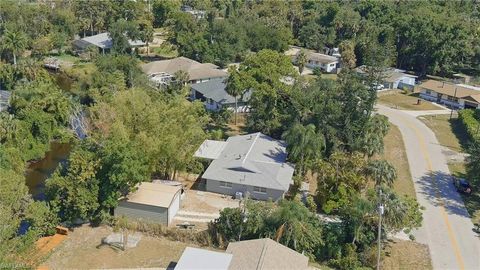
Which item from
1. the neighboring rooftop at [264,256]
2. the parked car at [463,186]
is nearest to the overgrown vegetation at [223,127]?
the parked car at [463,186]

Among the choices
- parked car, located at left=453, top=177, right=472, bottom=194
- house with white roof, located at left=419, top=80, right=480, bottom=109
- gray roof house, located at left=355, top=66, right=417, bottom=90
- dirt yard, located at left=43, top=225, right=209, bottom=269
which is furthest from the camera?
gray roof house, located at left=355, top=66, right=417, bottom=90

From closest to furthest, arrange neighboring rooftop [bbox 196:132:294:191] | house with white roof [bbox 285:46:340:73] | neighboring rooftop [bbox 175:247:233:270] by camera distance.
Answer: neighboring rooftop [bbox 175:247:233:270], neighboring rooftop [bbox 196:132:294:191], house with white roof [bbox 285:46:340:73]

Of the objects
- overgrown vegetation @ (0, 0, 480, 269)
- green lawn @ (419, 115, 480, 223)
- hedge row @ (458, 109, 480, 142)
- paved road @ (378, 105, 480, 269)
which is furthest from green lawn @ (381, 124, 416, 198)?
hedge row @ (458, 109, 480, 142)

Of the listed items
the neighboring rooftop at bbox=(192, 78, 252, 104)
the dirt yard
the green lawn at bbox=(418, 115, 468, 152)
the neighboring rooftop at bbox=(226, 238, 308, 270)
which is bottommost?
the dirt yard

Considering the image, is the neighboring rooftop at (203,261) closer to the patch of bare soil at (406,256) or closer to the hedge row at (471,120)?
the patch of bare soil at (406,256)

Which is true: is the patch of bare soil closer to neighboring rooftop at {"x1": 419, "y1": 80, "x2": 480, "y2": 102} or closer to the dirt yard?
the dirt yard

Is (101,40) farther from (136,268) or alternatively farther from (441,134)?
(136,268)

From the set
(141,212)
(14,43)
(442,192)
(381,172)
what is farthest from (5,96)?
(442,192)
